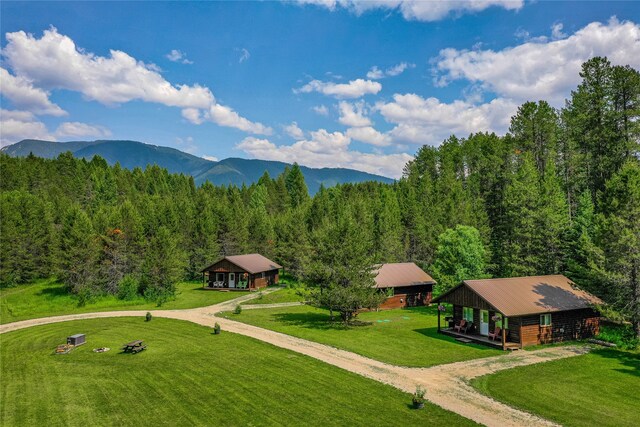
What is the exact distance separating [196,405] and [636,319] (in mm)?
28966

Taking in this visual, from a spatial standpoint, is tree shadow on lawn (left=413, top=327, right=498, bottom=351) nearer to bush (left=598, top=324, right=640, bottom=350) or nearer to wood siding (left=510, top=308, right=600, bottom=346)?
wood siding (left=510, top=308, right=600, bottom=346)

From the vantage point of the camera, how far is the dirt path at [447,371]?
17.8 m

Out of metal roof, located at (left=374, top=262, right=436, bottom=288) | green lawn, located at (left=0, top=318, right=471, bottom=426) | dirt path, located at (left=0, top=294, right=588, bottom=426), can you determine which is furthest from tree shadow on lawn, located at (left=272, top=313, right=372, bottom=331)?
metal roof, located at (left=374, top=262, right=436, bottom=288)

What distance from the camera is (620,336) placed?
30672mm

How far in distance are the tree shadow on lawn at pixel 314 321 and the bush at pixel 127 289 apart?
21.0 meters

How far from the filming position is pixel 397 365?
24984 millimetres

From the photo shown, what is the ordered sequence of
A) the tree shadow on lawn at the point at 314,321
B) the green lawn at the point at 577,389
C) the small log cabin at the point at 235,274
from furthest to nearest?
the small log cabin at the point at 235,274
the tree shadow on lawn at the point at 314,321
the green lawn at the point at 577,389

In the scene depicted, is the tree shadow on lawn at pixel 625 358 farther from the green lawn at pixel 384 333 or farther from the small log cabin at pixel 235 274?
the small log cabin at pixel 235 274

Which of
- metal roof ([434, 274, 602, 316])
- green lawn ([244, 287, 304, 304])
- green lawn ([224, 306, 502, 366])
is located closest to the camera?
green lawn ([224, 306, 502, 366])

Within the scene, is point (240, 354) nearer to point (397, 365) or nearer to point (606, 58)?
point (397, 365)

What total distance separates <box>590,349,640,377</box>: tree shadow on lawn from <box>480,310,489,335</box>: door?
6.70m

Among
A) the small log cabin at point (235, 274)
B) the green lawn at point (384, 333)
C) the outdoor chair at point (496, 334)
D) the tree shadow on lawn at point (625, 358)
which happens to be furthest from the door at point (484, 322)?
the small log cabin at point (235, 274)

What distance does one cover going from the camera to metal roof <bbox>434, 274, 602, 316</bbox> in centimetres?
2984

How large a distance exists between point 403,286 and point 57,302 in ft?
134
